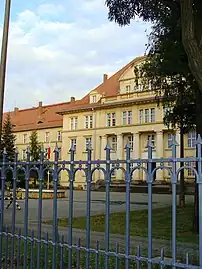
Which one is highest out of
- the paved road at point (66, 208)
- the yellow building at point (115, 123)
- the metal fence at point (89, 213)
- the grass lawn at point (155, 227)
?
the yellow building at point (115, 123)

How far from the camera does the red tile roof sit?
2368 inches

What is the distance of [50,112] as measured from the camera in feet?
238

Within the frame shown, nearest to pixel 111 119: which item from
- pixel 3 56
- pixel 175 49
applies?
pixel 175 49

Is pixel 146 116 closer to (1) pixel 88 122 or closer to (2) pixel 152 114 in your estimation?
(2) pixel 152 114

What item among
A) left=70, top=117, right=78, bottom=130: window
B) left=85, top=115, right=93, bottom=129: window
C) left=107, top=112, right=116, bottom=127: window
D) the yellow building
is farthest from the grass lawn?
left=70, top=117, right=78, bottom=130: window

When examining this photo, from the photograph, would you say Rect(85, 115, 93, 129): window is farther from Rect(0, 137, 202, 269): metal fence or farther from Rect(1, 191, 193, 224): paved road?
Rect(0, 137, 202, 269): metal fence

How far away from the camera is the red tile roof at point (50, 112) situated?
60156 mm

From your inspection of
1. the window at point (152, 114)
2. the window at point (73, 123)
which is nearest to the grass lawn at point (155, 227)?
the window at point (152, 114)

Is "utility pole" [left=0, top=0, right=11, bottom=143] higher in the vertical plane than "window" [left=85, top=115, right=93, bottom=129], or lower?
lower

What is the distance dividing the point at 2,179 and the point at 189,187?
40076mm

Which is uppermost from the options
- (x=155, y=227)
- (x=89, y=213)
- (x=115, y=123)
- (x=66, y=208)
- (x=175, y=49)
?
(x=115, y=123)

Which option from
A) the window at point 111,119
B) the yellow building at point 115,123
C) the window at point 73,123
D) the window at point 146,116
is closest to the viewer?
the yellow building at point 115,123

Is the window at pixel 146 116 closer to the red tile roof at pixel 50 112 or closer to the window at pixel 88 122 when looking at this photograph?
the red tile roof at pixel 50 112

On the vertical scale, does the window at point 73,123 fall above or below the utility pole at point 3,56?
above
